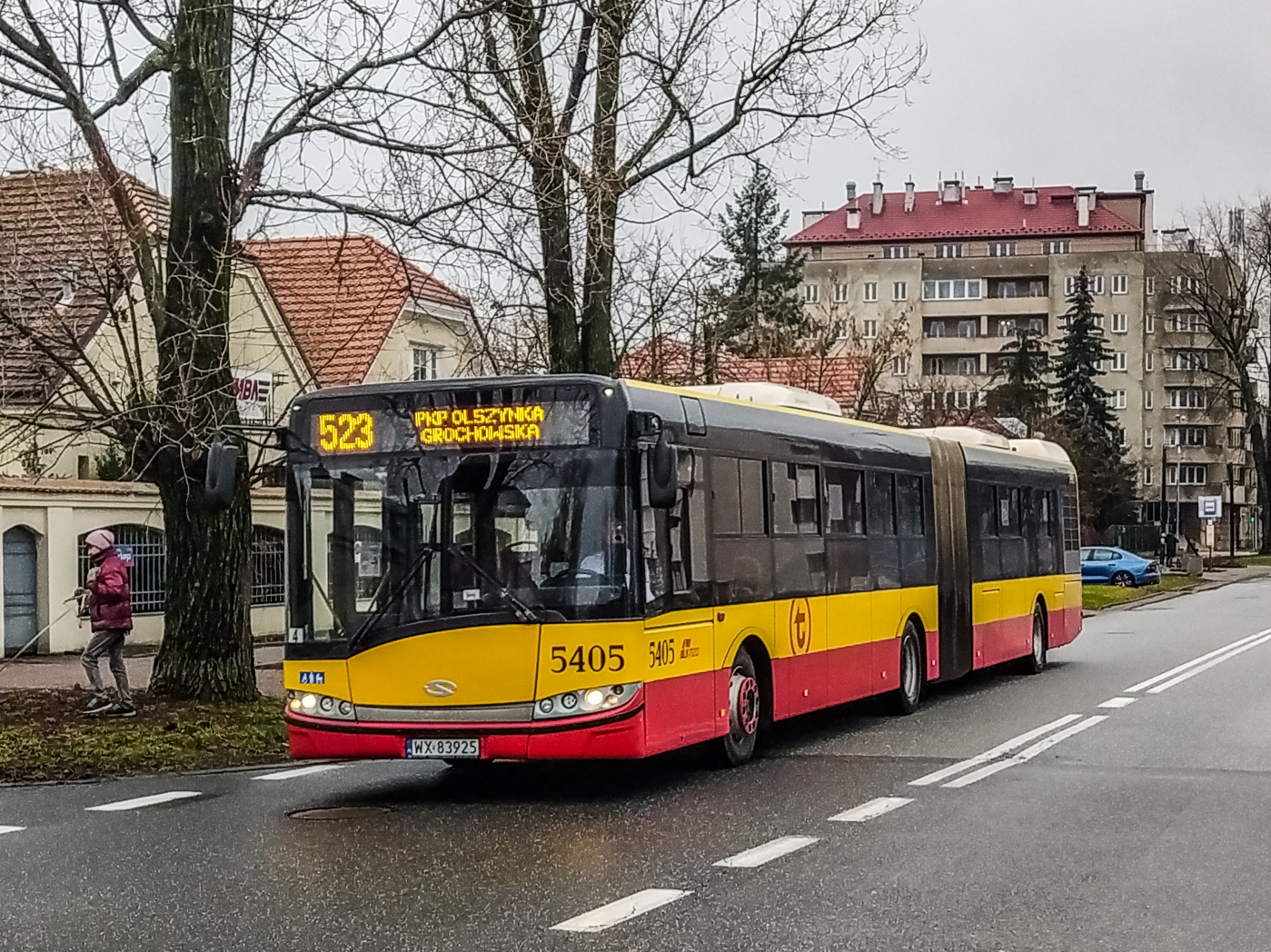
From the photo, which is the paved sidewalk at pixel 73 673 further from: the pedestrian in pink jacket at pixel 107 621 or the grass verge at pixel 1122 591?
the grass verge at pixel 1122 591

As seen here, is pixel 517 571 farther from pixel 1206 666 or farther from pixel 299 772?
pixel 1206 666

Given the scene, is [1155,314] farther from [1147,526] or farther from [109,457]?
[109,457]

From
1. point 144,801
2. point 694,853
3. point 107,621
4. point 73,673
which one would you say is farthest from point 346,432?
point 73,673

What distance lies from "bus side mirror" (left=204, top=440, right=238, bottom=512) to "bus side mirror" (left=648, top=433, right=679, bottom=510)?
2.72m

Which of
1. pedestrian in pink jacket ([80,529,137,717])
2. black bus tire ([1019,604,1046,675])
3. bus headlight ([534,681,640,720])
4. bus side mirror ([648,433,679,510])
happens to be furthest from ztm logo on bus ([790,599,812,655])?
black bus tire ([1019,604,1046,675])

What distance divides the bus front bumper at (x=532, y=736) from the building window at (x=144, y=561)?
54.4 feet

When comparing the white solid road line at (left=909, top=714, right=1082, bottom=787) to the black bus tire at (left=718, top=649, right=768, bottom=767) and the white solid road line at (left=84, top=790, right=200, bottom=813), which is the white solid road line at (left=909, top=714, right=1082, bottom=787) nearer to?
the black bus tire at (left=718, top=649, right=768, bottom=767)

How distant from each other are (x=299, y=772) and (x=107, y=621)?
3.66m

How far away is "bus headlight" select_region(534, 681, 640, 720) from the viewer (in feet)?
39.5

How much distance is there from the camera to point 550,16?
803 inches

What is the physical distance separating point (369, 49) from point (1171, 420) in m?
115

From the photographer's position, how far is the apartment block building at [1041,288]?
122m

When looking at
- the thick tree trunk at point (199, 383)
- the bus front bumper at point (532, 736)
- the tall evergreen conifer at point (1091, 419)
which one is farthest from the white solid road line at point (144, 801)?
the tall evergreen conifer at point (1091, 419)

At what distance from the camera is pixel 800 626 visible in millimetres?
15344
